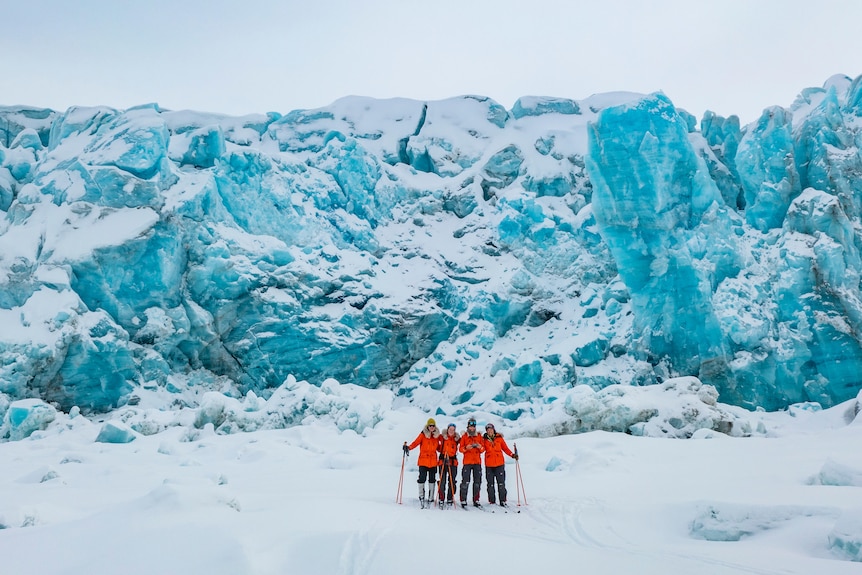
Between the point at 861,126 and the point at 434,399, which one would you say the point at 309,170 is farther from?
the point at 861,126

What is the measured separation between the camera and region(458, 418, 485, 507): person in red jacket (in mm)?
7988

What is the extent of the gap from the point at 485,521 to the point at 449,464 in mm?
1595

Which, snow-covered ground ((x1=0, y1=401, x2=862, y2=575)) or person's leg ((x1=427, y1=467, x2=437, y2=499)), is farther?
person's leg ((x1=427, y1=467, x2=437, y2=499))

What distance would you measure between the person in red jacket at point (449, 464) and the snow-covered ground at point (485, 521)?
0.54 m

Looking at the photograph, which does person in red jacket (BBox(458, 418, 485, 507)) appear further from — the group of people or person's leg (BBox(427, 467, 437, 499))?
person's leg (BBox(427, 467, 437, 499))

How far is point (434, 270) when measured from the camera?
118ft

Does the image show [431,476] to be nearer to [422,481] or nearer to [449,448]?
[422,481]

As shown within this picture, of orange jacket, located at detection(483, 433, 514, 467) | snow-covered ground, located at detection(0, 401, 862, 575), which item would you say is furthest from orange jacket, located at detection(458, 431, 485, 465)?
snow-covered ground, located at detection(0, 401, 862, 575)

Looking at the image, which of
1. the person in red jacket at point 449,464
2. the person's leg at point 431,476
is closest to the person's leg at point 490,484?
the person in red jacket at point 449,464

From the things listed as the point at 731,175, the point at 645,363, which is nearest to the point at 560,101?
the point at 731,175

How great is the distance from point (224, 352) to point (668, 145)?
2483 cm

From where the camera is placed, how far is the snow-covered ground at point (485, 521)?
4422mm

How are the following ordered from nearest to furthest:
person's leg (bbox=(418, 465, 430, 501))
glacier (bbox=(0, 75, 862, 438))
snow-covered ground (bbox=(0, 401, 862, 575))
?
snow-covered ground (bbox=(0, 401, 862, 575)) < person's leg (bbox=(418, 465, 430, 501)) < glacier (bbox=(0, 75, 862, 438))

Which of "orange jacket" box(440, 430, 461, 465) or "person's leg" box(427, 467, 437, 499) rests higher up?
"orange jacket" box(440, 430, 461, 465)
